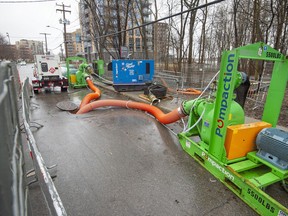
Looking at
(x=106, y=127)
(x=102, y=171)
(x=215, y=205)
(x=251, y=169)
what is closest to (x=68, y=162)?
(x=102, y=171)

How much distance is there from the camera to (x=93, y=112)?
25.0ft

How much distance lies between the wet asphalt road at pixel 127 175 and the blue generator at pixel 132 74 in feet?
19.5

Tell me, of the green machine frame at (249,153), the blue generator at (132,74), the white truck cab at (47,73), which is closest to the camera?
the green machine frame at (249,153)

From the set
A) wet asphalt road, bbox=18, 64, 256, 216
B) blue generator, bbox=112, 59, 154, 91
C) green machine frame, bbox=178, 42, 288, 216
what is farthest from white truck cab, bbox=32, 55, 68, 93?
green machine frame, bbox=178, 42, 288, 216

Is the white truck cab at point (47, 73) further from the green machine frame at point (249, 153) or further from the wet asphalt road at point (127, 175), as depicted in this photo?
the green machine frame at point (249, 153)

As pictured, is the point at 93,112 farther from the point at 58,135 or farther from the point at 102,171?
the point at 102,171

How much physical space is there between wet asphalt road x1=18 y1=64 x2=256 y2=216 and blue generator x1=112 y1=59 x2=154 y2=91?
5940mm

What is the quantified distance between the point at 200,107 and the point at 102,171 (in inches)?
94.7

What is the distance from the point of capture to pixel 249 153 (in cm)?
330

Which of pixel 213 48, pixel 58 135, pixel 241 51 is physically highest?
pixel 213 48

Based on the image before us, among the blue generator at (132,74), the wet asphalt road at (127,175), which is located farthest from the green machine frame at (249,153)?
the blue generator at (132,74)

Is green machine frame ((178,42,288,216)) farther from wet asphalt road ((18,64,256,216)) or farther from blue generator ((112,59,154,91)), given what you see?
blue generator ((112,59,154,91))

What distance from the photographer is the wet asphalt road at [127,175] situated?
2736mm

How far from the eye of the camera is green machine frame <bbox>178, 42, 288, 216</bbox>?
2.67 meters
